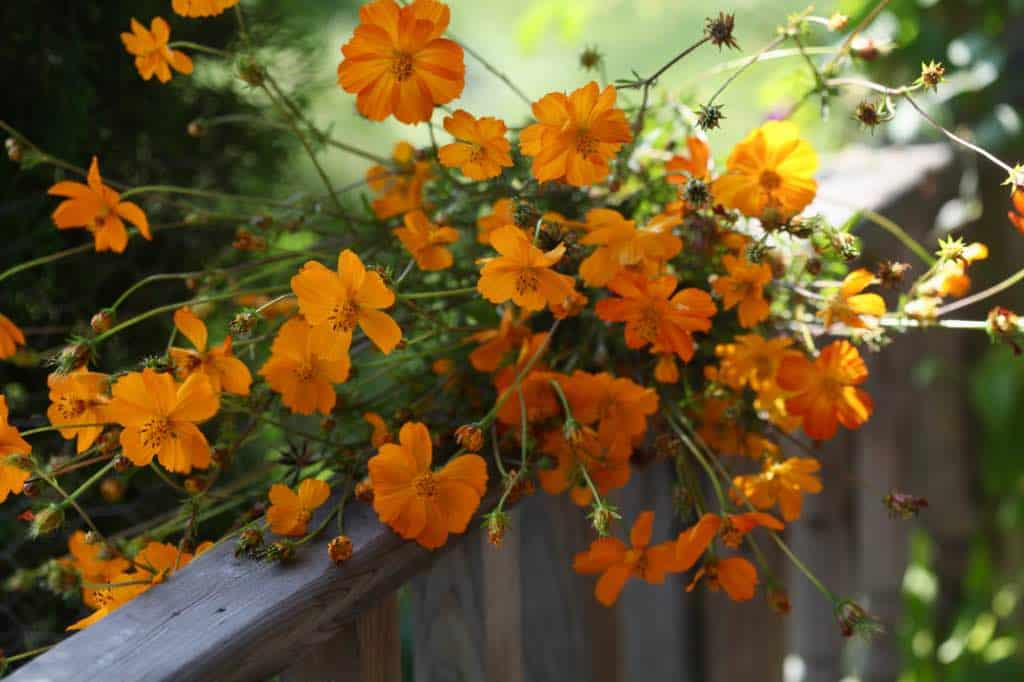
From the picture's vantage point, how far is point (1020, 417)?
6.74 feet

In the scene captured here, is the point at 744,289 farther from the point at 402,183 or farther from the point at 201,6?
the point at 201,6

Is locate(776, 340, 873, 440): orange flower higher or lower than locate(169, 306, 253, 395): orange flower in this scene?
lower

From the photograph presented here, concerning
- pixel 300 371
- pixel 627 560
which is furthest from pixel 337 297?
pixel 627 560

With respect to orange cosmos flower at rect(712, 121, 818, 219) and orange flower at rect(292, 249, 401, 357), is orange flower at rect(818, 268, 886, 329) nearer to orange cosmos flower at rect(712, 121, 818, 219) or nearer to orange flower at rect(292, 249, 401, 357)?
orange cosmos flower at rect(712, 121, 818, 219)

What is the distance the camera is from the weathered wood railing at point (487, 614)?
0.65 meters

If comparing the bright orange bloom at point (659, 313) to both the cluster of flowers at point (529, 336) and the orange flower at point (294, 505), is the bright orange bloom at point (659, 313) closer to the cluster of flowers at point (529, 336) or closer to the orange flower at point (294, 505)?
the cluster of flowers at point (529, 336)

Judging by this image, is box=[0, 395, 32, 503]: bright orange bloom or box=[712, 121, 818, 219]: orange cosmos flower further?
box=[712, 121, 818, 219]: orange cosmos flower

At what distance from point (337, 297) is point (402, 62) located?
170mm

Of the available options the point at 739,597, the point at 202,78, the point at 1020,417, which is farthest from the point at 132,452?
the point at 1020,417

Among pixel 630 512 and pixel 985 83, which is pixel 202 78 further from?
pixel 985 83

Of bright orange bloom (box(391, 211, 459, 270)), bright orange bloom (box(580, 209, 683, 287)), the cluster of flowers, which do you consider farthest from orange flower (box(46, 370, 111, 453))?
bright orange bloom (box(580, 209, 683, 287))

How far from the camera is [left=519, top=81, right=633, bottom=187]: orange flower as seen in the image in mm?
731

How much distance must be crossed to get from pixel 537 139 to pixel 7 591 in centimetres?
77

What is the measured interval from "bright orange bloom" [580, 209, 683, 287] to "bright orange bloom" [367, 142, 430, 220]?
22 cm
